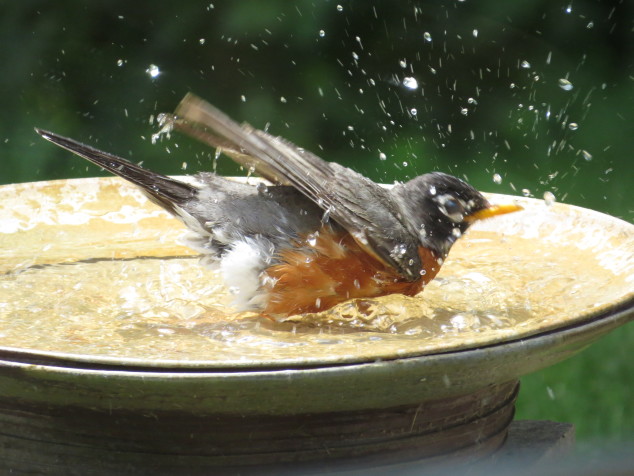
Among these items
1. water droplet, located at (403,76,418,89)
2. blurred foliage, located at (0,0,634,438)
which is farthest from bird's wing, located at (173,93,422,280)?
water droplet, located at (403,76,418,89)

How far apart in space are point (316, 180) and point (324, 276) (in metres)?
0.25

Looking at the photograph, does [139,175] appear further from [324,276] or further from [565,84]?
[565,84]

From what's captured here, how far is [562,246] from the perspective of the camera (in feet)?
8.56

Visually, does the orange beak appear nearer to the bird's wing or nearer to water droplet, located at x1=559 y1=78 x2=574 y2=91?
the bird's wing

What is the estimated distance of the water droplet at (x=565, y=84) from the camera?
4.74 meters

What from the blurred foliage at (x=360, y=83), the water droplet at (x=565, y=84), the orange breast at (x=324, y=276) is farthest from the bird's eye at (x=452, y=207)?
the water droplet at (x=565, y=84)

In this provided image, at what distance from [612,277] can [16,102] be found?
3732 mm

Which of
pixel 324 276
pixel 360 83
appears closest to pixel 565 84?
pixel 360 83

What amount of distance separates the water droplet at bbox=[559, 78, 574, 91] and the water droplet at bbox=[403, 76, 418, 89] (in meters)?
0.75

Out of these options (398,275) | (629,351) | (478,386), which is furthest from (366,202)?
(629,351)

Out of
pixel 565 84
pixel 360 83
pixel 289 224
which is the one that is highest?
pixel 565 84

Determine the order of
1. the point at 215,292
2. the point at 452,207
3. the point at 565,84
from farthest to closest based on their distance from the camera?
the point at 565,84
the point at 452,207
the point at 215,292

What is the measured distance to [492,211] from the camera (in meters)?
2.63

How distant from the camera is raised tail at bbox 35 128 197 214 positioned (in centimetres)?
231
